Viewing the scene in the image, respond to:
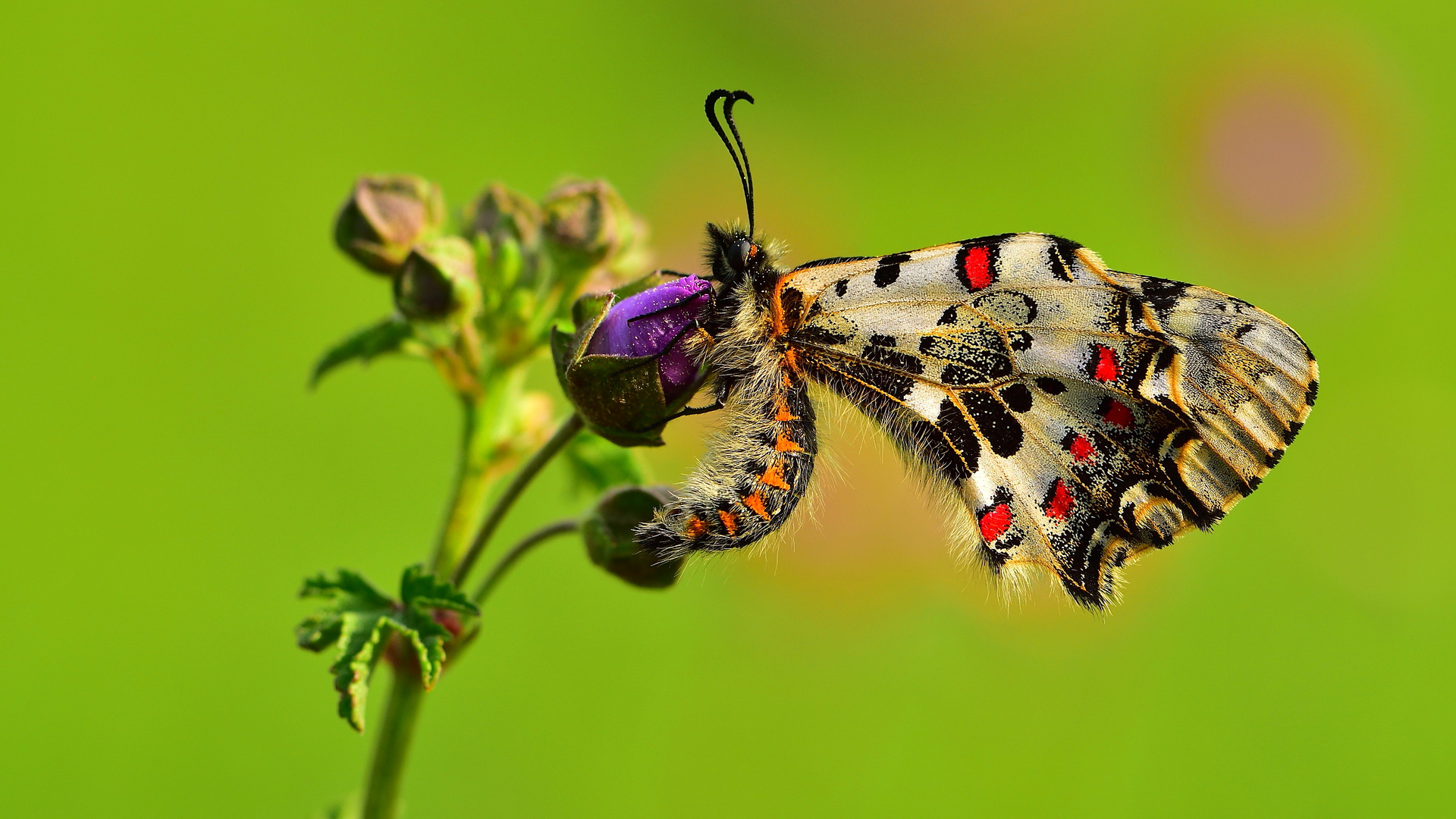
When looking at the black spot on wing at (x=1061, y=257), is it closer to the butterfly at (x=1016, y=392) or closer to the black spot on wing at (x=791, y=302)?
the butterfly at (x=1016, y=392)

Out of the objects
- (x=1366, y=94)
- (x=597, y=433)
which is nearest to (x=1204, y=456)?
(x=597, y=433)

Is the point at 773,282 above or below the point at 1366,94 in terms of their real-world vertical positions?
below

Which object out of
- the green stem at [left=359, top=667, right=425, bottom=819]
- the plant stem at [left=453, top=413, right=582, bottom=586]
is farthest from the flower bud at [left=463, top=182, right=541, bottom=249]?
the green stem at [left=359, top=667, right=425, bottom=819]

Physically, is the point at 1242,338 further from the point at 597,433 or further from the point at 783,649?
the point at 783,649

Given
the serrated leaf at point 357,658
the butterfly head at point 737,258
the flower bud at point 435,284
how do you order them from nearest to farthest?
the serrated leaf at point 357,658 → the butterfly head at point 737,258 → the flower bud at point 435,284

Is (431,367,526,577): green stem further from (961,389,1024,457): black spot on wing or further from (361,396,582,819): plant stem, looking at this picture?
(961,389,1024,457): black spot on wing

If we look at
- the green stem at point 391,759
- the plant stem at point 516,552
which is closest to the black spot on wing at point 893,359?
the plant stem at point 516,552
